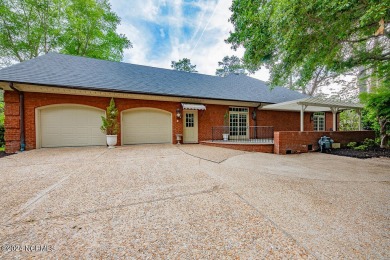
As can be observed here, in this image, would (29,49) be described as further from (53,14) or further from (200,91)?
(200,91)

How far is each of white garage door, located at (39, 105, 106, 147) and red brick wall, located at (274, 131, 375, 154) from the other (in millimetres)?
10116

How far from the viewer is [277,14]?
4211 mm

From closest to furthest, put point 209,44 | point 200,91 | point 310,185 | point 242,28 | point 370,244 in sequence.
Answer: point 370,244
point 310,185
point 242,28
point 200,91
point 209,44

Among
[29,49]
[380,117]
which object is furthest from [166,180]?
[29,49]

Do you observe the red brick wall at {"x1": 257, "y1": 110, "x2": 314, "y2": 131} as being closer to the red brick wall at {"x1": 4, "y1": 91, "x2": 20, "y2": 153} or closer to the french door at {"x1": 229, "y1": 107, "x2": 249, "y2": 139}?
the french door at {"x1": 229, "y1": 107, "x2": 249, "y2": 139}

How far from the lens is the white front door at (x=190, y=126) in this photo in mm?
11047

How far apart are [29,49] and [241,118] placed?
69.2 ft

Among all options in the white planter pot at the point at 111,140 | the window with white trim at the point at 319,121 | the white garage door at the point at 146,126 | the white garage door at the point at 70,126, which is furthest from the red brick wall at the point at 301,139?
the white garage door at the point at 70,126

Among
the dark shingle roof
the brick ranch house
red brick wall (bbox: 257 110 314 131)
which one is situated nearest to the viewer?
the brick ranch house

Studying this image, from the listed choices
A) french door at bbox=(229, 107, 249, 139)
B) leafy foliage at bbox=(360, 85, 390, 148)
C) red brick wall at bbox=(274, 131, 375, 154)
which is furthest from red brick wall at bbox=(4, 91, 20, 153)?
leafy foliage at bbox=(360, 85, 390, 148)

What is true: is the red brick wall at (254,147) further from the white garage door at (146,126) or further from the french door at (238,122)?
the white garage door at (146,126)

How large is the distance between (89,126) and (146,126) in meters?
3.21

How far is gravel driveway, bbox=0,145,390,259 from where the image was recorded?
1.65 meters

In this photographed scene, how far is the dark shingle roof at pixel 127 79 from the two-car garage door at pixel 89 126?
1520 mm
